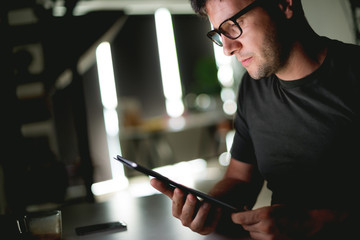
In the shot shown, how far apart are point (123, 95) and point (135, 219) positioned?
5496mm

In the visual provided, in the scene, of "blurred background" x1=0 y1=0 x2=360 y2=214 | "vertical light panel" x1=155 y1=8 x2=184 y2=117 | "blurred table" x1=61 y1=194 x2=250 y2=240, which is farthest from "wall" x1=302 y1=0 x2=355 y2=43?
"vertical light panel" x1=155 y1=8 x2=184 y2=117

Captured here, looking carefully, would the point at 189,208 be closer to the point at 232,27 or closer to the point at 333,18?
the point at 232,27

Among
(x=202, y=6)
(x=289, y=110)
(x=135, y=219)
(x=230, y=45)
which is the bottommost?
(x=135, y=219)

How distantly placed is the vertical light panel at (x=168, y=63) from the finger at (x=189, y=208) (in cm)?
607

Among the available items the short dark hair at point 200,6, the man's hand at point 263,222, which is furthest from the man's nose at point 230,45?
the man's hand at point 263,222

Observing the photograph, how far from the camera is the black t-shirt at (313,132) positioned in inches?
43.9

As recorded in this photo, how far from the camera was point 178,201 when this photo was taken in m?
0.97

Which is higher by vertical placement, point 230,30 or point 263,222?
point 230,30

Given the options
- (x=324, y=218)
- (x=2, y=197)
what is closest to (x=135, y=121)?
(x=2, y=197)

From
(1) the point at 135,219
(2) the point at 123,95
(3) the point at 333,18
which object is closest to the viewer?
(1) the point at 135,219

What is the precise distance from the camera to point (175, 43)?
24.0 feet

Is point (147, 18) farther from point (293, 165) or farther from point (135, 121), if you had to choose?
point (293, 165)

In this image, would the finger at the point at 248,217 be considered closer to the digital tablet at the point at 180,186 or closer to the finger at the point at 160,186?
the digital tablet at the point at 180,186

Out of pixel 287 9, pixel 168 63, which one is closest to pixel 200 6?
pixel 287 9
